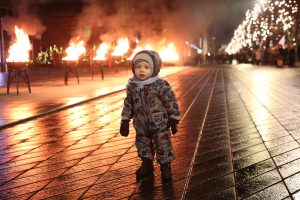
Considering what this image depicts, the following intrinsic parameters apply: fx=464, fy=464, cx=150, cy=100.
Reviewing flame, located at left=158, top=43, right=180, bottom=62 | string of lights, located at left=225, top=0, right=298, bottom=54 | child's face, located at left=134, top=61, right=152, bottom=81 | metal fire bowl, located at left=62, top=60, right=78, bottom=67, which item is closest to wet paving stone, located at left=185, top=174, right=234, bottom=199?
child's face, located at left=134, top=61, right=152, bottom=81

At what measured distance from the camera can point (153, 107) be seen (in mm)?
4465

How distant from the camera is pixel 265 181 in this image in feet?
14.2

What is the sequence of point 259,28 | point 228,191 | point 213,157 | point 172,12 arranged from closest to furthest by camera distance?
point 228,191 → point 213,157 → point 172,12 → point 259,28

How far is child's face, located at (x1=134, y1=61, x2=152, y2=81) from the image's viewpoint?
4.44 metres

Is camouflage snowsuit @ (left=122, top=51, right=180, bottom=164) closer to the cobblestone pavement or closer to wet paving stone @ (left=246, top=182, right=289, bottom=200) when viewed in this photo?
the cobblestone pavement

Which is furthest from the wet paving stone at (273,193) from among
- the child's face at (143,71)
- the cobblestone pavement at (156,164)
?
the child's face at (143,71)

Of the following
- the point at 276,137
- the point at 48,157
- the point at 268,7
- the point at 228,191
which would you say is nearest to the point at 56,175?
→ the point at 48,157

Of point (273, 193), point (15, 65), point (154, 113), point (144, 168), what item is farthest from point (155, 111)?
point (15, 65)

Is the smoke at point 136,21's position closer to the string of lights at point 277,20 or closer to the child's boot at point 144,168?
the string of lights at point 277,20

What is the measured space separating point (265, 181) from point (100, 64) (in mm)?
17986

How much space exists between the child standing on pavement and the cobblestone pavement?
316 mm

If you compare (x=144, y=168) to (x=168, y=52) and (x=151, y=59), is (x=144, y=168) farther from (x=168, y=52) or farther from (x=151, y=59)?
(x=168, y=52)

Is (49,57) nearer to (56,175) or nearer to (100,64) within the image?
(100,64)

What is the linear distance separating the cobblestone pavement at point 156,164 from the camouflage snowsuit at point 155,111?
14.0 inches
